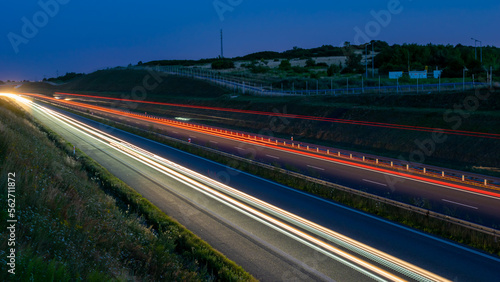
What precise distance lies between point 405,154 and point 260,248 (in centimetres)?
2271

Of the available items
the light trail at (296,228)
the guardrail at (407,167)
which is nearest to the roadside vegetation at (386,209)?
the light trail at (296,228)

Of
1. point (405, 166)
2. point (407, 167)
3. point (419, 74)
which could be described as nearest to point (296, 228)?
point (407, 167)

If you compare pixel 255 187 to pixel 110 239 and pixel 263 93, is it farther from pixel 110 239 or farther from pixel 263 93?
pixel 263 93

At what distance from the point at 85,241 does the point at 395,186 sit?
1712cm

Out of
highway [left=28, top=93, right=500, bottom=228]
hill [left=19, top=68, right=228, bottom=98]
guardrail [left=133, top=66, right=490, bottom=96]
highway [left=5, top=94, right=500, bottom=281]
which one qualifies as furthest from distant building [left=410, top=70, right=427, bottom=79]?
highway [left=5, top=94, right=500, bottom=281]

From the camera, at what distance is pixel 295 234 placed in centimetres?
1485

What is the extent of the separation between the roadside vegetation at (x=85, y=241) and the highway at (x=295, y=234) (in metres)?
1.24

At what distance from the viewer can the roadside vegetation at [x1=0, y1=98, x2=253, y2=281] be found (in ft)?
25.7

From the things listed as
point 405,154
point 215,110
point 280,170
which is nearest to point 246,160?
point 280,170

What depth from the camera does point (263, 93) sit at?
70375 millimetres

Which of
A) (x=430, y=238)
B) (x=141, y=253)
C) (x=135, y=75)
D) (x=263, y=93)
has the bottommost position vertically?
(x=430, y=238)

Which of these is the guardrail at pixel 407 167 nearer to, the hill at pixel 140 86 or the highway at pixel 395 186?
the highway at pixel 395 186

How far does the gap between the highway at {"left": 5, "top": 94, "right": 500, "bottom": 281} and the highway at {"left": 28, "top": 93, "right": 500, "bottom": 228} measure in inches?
112

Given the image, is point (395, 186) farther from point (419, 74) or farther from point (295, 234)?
point (419, 74)
